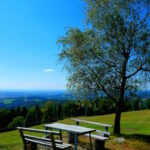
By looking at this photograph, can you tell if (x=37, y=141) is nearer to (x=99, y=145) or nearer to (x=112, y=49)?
(x=99, y=145)

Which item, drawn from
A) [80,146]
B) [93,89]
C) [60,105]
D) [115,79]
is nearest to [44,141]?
[80,146]

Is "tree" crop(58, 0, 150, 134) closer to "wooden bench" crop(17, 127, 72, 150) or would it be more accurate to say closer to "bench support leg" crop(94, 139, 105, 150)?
"bench support leg" crop(94, 139, 105, 150)

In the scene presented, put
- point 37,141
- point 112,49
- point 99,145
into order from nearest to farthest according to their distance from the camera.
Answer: point 37,141
point 99,145
point 112,49

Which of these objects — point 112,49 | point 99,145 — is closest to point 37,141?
point 99,145

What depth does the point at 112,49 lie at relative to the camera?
1007cm

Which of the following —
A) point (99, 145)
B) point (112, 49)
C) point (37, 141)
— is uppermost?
point (112, 49)

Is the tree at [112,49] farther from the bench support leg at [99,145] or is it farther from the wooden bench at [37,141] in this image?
the wooden bench at [37,141]

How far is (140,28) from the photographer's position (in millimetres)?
10070

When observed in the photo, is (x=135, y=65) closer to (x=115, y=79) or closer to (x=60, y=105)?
(x=115, y=79)

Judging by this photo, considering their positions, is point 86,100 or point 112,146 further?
point 86,100

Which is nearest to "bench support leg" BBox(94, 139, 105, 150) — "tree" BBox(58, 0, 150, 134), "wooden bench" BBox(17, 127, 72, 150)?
"wooden bench" BBox(17, 127, 72, 150)

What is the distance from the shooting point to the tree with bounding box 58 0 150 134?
33.0 ft

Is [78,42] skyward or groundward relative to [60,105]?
skyward

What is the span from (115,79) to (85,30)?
3182 mm
